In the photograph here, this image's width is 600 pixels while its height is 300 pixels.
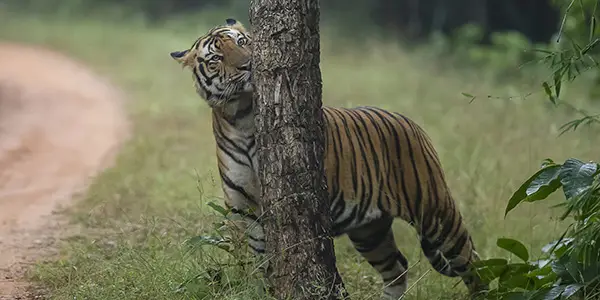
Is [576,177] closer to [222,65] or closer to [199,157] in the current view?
[222,65]

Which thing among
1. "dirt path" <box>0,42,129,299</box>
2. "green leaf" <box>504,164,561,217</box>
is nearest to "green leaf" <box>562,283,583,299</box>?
"green leaf" <box>504,164,561,217</box>

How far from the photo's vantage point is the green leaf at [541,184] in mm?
3379

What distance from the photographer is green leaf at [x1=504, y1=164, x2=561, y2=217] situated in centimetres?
338

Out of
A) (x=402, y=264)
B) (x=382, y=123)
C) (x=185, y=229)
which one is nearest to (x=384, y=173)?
(x=382, y=123)

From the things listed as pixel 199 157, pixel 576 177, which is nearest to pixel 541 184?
pixel 576 177

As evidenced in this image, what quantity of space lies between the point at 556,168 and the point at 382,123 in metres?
1.20

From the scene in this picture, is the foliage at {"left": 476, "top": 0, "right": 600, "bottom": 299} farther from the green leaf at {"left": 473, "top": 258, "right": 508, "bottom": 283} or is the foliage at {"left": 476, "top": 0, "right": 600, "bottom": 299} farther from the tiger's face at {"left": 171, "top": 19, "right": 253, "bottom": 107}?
the tiger's face at {"left": 171, "top": 19, "right": 253, "bottom": 107}

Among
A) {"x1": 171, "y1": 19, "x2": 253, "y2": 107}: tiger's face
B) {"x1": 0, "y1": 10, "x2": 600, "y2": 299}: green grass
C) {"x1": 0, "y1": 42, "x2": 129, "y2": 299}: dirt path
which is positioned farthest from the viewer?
{"x1": 0, "y1": 42, "x2": 129, "y2": 299}: dirt path

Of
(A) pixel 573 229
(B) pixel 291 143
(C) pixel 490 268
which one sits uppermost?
(B) pixel 291 143

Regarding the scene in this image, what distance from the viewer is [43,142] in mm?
8336

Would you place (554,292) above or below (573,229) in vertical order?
below

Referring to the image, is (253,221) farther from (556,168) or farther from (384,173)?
(556,168)

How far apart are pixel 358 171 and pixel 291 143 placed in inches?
27.6

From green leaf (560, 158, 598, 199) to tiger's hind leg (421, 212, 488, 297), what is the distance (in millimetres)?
1209
